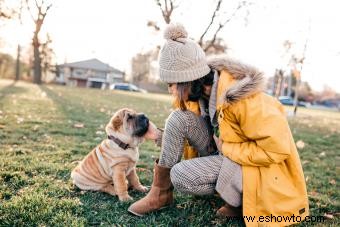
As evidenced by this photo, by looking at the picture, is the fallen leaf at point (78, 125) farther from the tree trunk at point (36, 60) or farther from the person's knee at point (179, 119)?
the tree trunk at point (36, 60)

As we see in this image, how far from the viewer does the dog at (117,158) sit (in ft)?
12.4

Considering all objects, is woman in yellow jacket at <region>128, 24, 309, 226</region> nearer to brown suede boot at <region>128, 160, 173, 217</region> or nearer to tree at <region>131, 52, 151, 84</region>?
brown suede boot at <region>128, 160, 173, 217</region>

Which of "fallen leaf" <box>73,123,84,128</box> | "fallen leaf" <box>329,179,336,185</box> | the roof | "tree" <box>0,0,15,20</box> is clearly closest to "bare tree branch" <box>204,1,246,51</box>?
"tree" <box>0,0,15,20</box>

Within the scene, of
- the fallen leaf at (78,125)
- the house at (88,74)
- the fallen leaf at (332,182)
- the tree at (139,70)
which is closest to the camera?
the fallen leaf at (332,182)

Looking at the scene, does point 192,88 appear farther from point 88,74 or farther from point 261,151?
point 88,74

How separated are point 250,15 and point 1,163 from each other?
81.6 feet

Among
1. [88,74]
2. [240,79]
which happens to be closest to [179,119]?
[240,79]

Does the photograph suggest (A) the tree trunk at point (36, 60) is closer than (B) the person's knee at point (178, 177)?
No

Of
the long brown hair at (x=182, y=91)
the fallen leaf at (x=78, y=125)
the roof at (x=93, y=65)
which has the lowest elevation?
the fallen leaf at (x=78, y=125)

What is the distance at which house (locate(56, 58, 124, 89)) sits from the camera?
7188 cm

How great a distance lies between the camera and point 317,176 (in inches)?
215

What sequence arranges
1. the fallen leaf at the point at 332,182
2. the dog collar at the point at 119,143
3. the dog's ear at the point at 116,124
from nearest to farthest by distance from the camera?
the dog collar at the point at 119,143 → the dog's ear at the point at 116,124 → the fallen leaf at the point at 332,182

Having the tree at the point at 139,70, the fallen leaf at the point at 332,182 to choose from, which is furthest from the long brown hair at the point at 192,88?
the tree at the point at 139,70

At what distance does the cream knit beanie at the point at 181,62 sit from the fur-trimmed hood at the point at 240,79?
16cm
